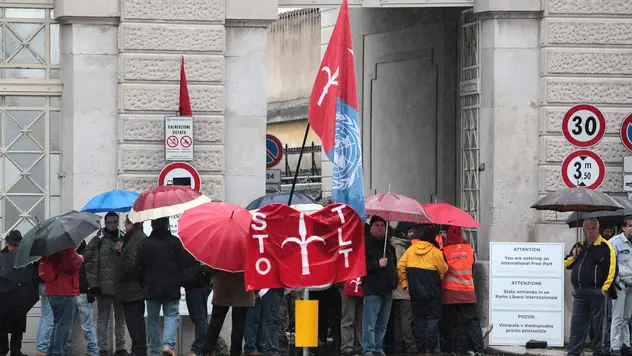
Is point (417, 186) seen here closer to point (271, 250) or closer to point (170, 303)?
point (170, 303)

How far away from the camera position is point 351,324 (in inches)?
789

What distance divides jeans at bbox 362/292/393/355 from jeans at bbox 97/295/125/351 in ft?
10.7

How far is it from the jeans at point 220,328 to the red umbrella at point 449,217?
3635mm

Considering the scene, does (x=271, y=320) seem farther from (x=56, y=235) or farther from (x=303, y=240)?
(x=303, y=240)

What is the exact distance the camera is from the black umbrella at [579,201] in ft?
62.0

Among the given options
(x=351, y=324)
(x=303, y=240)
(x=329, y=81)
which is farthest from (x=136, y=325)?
(x=329, y=81)

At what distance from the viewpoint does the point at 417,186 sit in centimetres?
2612

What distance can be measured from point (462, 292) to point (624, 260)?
2.41 m

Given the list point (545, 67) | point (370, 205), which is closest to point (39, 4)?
point (370, 205)

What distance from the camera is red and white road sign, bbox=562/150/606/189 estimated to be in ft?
68.4

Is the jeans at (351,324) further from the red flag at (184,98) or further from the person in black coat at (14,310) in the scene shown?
the person in black coat at (14,310)

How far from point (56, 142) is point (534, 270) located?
694 centimetres

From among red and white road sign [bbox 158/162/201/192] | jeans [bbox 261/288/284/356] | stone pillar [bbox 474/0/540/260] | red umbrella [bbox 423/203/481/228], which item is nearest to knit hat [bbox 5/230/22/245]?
red and white road sign [bbox 158/162/201/192]

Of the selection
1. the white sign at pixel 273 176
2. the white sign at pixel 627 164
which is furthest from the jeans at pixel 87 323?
the white sign at pixel 627 164
